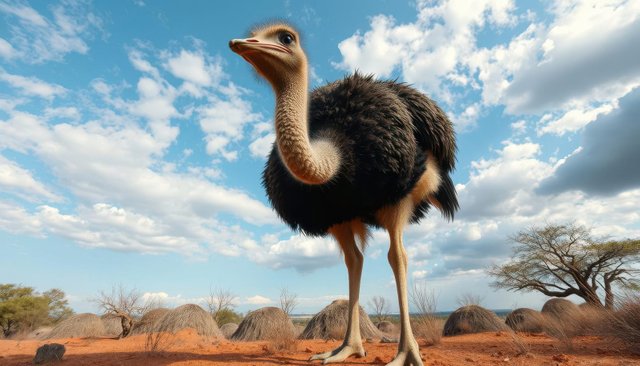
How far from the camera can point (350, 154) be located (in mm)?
4602

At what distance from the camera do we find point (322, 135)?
16.0 feet

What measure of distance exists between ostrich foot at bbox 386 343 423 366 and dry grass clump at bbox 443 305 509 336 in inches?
350

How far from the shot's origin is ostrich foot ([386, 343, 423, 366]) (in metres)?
4.59

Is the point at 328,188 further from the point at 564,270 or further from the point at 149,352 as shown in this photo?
the point at 564,270

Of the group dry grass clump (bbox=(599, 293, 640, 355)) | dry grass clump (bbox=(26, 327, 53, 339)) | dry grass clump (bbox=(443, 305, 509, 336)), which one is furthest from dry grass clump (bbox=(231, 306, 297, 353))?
dry grass clump (bbox=(26, 327, 53, 339))

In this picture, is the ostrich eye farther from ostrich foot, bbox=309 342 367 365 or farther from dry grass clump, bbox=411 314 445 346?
dry grass clump, bbox=411 314 445 346

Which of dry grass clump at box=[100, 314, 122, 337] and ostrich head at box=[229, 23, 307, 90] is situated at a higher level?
ostrich head at box=[229, 23, 307, 90]

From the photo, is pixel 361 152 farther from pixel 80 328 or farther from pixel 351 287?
pixel 80 328

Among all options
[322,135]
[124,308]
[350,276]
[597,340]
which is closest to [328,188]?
[322,135]

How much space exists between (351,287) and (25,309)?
30.9m

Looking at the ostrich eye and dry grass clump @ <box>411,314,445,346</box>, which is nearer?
the ostrich eye

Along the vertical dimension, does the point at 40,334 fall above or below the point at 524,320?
below

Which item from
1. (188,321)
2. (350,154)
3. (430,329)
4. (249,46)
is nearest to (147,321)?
(188,321)

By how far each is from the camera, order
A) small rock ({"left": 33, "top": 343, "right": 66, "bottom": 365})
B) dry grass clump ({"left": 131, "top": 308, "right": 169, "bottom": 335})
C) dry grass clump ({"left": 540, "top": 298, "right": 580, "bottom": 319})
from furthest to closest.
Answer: dry grass clump ({"left": 540, "top": 298, "right": 580, "bottom": 319}) < dry grass clump ({"left": 131, "top": 308, "right": 169, "bottom": 335}) < small rock ({"left": 33, "top": 343, "right": 66, "bottom": 365})
